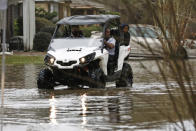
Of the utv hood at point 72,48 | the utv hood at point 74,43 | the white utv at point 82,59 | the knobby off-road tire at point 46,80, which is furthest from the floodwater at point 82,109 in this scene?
the utv hood at point 74,43

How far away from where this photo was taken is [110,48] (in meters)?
17.6

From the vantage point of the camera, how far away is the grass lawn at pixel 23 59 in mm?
29056

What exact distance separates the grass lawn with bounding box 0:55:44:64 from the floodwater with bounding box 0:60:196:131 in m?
9.86

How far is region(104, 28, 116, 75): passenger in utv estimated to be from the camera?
17.5 meters

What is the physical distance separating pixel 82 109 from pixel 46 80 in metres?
4.43

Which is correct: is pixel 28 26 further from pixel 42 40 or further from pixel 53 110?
pixel 53 110

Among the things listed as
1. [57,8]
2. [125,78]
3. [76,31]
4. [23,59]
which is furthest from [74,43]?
[57,8]

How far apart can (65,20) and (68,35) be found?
485mm

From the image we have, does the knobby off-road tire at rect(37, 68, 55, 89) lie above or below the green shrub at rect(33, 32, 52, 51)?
above

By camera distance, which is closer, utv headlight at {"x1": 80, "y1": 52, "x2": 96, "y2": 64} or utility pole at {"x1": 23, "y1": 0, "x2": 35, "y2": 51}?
utv headlight at {"x1": 80, "y1": 52, "x2": 96, "y2": 64}

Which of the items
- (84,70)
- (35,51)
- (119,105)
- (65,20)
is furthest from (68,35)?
(35,51)

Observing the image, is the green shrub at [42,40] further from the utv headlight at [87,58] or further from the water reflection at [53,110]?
the water reflection at [53,110]

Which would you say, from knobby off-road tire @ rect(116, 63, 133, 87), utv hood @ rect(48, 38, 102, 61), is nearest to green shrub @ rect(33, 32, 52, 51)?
knobby off-road tire @ rect(116, 63, 133, 87)

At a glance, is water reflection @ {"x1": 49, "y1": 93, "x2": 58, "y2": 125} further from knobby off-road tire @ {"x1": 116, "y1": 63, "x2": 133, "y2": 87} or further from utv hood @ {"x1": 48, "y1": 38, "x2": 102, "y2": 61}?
knobby off-road tire @ {"x1": 116, "y1": 63, "x2": 133, "y2": 87}
